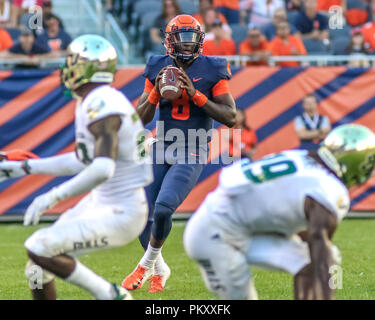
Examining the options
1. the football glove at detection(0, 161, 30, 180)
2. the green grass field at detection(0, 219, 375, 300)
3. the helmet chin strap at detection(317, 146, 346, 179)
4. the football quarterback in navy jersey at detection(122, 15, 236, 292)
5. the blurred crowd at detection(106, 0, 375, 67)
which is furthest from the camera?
the blurred crowd at detection(106, 0, 375, 67)

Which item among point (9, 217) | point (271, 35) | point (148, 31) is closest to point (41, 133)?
point (9, 217)

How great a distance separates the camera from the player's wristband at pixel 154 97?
5.90 metres

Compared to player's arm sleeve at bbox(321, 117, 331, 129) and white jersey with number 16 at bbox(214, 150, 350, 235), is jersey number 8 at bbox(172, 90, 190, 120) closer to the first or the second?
white jersey with number 16 at bbox(214, 150, 350, 235)

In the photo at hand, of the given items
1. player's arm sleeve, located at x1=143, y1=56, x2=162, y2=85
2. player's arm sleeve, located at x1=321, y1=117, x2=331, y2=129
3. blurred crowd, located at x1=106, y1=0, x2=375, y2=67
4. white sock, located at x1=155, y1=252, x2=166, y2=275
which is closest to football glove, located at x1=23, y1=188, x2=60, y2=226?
white sock, located at x1=155, y1=252, x2=166, y2=275

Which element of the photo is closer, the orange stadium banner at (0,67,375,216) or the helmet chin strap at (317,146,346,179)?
the helmet chin strap at (317,146,346,179)

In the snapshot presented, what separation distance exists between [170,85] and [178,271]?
189cm

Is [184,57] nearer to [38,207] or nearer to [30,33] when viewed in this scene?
[38,207]

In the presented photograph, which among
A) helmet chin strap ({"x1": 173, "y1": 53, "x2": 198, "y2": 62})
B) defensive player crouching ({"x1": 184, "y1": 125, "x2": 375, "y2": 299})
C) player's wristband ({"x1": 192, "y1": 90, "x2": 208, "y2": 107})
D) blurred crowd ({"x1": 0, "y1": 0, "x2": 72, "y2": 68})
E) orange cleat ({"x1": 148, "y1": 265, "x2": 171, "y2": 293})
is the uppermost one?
blurred crowd ({"x1": 0, "y1": 0, "x2": 72, "y2": 68})

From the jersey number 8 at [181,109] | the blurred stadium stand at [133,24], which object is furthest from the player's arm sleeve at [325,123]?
the jersey number 8 at [181,109]

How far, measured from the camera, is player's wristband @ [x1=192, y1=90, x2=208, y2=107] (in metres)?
5.74

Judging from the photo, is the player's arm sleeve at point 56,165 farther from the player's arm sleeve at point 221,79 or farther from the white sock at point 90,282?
the player's arm sleeve at point 221,79

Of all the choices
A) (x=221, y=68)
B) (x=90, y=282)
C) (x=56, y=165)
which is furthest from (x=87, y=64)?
(x=221, y=68)

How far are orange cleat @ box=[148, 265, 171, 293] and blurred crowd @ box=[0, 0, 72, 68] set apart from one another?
4.96 m

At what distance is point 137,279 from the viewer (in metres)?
5.92
